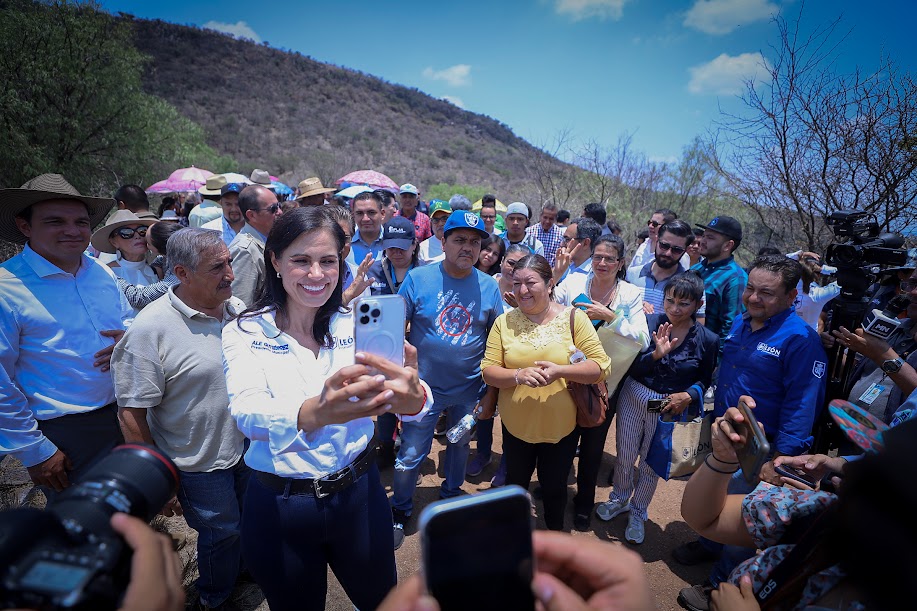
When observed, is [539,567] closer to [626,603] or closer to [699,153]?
[626,603]

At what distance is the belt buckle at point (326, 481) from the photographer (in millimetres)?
1664

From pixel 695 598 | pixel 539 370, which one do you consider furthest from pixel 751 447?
pixel 695 598

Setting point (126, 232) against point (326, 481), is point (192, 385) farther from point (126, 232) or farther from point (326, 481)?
point (126, 232)

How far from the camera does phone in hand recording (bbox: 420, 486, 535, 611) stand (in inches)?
31.3

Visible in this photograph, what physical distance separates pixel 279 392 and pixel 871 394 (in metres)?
3.58

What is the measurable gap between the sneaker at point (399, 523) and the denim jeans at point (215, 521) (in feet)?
3.67

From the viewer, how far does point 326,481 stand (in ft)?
5.49

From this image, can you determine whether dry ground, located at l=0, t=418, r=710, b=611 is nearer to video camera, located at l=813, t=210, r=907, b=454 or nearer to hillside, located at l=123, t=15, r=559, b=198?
video camera, located at l=813, t=210, r=907, b=454

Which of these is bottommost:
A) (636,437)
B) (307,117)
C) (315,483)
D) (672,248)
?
(636,437)

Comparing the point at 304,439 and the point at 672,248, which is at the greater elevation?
the point at 672,248

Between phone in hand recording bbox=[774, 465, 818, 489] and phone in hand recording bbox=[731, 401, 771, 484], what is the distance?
1.59 feet

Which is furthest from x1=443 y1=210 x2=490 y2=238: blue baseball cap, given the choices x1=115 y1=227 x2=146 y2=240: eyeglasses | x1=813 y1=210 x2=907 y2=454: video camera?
x1=115 y1=227 x2=146 y2=240: eyeglasses

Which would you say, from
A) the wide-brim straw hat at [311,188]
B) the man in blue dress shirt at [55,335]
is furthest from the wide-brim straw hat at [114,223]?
the wide-brim straw hat at [311,188]

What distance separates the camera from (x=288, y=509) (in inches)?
65.5
